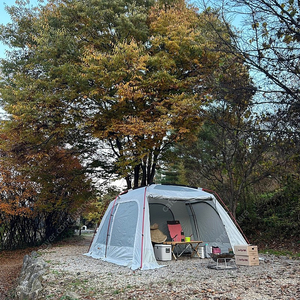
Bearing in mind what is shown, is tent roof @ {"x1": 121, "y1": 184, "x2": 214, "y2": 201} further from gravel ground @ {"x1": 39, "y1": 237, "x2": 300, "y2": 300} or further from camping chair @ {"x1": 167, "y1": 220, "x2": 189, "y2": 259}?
gravel ground @ {"x1": 39, "y1": 237, "x2": 300, "y2": 300}

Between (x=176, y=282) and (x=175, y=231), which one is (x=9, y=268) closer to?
(x=175, y=231)

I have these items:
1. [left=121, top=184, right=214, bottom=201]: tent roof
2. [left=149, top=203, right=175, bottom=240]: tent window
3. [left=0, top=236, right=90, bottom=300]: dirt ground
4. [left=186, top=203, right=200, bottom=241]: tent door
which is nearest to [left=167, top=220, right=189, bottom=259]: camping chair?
[left=149, top=203, right=175, bottom=240]: tent window

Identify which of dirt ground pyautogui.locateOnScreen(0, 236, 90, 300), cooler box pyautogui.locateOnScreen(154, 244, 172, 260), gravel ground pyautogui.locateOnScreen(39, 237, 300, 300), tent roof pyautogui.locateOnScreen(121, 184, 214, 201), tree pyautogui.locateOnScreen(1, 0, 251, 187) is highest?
tree pyautogui.locateOnScreen(1, 0, 251, 187)

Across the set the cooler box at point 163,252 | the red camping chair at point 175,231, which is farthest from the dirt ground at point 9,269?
the red camping chair at point 175,231

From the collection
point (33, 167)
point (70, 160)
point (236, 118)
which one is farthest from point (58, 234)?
point (236, 118)

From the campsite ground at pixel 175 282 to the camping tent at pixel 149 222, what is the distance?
575mm

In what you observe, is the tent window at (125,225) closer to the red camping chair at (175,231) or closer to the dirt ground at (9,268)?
the red camping chair at (175,231)

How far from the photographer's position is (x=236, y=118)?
9328 millimetres

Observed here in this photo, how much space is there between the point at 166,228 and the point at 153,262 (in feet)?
8.40

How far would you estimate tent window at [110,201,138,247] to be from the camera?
6.97 meters

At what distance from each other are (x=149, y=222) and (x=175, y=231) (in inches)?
78.2

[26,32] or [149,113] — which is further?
[26,32]

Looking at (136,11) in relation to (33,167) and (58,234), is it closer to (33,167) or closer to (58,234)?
(33,167)

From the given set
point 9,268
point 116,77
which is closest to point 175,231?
point 116,77
